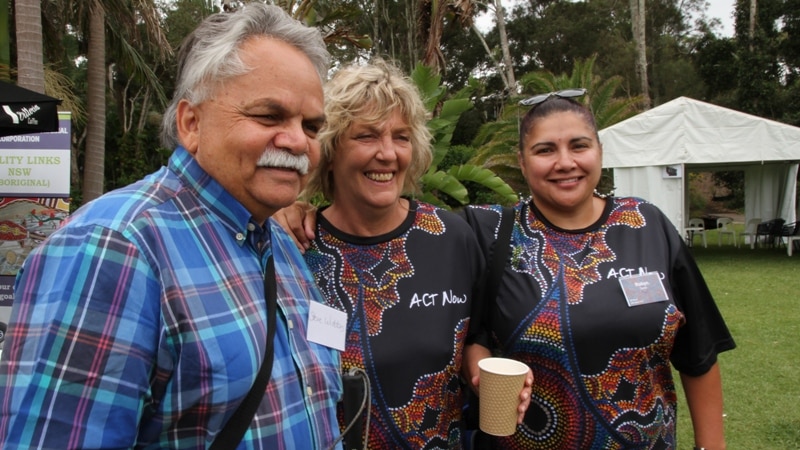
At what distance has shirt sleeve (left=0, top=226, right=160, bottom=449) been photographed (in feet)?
3.51

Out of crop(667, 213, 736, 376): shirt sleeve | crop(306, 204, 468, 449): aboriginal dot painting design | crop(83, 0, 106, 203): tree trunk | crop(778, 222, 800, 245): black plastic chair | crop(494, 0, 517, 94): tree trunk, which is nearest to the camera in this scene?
crop(306, 204, 468, 449): aboriginal dot painting design

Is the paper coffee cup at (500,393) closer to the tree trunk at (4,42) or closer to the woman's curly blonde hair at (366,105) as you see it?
the woman's curly blonde hair at (366,105)

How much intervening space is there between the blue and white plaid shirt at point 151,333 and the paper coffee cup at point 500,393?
0.63 metres

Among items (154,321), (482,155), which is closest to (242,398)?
(154,321)

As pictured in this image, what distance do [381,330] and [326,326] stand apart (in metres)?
0.40

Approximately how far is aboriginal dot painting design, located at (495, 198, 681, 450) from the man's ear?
1312mm

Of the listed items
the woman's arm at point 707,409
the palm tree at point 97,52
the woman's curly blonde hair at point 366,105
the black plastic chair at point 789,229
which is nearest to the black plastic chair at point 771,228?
the black plastic chair at point 789,229

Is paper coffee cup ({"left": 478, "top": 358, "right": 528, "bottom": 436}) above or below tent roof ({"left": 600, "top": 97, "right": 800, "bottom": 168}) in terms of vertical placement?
below

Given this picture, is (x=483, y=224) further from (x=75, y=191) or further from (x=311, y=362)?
(x=75, y=191)

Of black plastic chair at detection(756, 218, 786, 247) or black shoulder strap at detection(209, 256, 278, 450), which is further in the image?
black plastic chair at detection(756, 218, 786, 247)

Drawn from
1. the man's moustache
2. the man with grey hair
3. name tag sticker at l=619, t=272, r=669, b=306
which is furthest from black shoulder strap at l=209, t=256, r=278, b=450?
name tag sticker at l=619, t=272, r=669, b=306

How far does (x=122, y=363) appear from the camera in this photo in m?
1.12

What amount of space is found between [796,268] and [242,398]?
1498 centimetres

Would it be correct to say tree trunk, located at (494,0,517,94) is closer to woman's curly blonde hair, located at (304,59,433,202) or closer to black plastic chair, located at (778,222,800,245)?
black plastic chair, located at (778,222,800,245)
